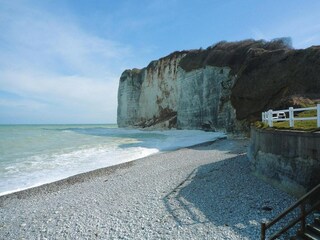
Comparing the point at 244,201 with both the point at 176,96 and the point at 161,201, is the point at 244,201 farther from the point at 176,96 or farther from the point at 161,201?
the point at 176,96

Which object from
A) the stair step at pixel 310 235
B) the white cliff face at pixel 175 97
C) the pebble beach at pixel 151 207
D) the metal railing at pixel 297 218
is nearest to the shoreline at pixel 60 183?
the pebble beach at pixel 151 207

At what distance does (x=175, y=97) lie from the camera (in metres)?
56.3

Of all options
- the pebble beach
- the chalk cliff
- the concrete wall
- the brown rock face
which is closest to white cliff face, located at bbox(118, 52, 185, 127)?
the chalk cliff

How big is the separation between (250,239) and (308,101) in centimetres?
1686

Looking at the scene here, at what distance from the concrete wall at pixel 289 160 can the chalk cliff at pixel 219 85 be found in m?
12.1

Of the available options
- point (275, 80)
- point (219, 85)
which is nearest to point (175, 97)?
point (219, 85)

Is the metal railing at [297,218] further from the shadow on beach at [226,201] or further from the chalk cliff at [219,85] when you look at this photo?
the chalk cliff at [219,85]

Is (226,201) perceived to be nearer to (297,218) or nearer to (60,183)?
(297,218)

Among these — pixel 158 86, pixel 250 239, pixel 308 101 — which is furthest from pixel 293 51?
pixel 158 86

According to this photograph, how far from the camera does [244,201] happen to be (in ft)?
28.0

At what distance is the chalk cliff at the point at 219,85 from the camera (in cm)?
2403

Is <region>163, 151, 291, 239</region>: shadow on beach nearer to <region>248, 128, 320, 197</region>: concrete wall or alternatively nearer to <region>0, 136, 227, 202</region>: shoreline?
<region>248, 128, 320, 197</region>: concrete wall

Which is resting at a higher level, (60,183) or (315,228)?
(315,228)

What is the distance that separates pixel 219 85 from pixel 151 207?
103ft
